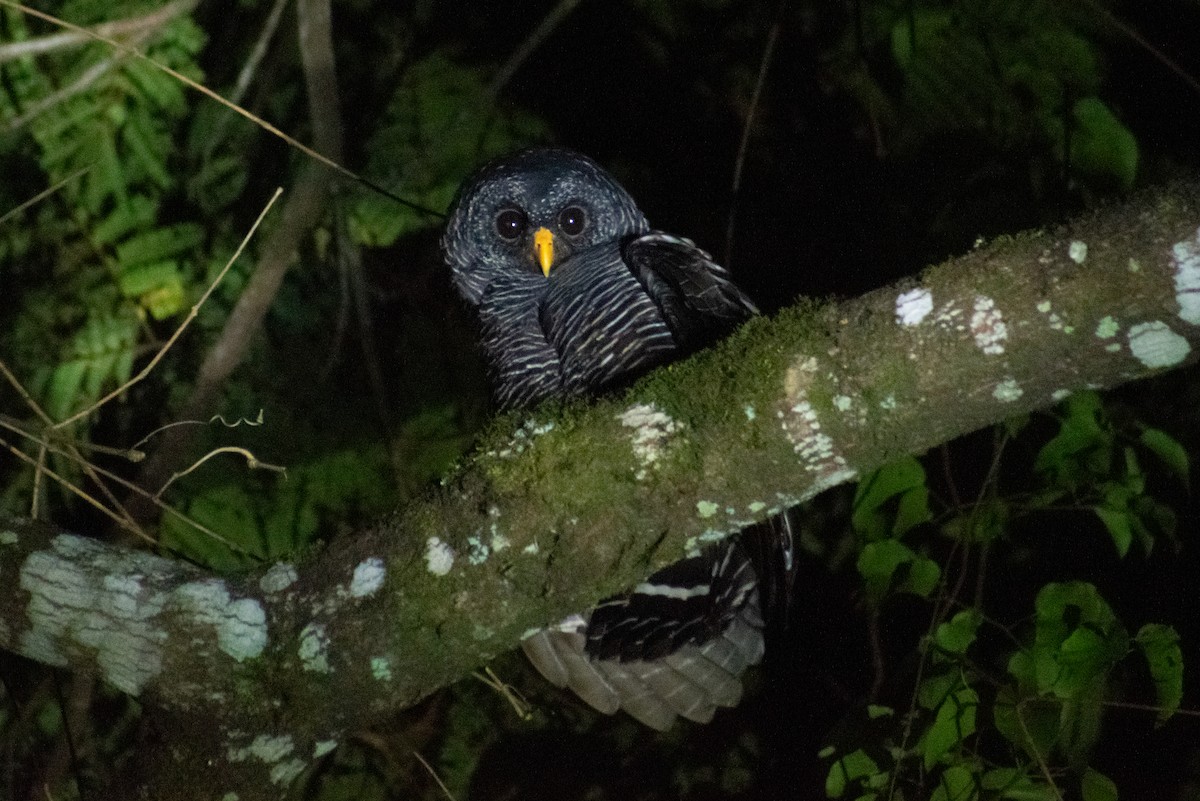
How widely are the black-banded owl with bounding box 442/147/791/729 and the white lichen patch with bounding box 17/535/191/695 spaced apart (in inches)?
40.6

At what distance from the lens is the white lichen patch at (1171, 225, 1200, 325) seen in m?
1.47

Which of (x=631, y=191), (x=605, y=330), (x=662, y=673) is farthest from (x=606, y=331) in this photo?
(x=631, y=191)

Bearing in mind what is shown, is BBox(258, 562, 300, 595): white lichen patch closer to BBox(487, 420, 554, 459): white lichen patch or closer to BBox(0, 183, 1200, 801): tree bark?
BBox(0, 183, 1200, 801): tree bark

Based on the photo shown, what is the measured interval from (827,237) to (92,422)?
275 cm

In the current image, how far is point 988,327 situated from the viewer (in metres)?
1.55

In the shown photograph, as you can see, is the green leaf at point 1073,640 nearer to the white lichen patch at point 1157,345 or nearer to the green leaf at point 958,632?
the green leaf at point 958,632

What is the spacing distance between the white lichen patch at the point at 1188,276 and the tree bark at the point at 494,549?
0.67 ft

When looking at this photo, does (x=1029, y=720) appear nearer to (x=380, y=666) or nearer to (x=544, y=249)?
(x=380, y=666)

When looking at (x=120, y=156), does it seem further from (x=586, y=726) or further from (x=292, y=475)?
(x=586, y=726)

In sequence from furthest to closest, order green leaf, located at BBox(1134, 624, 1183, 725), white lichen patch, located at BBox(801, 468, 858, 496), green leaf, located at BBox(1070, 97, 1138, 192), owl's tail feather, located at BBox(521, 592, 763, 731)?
owl's tail feather, located at BBox(521, 592, 763, 731) < green leaf, located at BBox(1070, 97, 1138, 192) < green leaf, located at BBox(1134, 624, 1183, 725) < white lichen patch, located at BBox(801, 468, 858, 496)

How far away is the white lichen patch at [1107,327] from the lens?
1.51 metres

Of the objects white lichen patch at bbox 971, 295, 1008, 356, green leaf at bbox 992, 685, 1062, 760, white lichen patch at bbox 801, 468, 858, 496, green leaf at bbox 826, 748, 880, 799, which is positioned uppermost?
white lichen patch at bbox 971, 295, 1008, 356

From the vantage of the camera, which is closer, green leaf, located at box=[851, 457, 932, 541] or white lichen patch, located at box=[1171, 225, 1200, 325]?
white lichen patch, located at box=[1171, 225, 1200, 325]

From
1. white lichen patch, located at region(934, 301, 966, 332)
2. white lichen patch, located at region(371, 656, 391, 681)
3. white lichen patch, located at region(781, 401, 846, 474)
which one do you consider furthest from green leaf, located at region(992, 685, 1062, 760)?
white lichen patch, located at region(371, 656, 391, 681)
